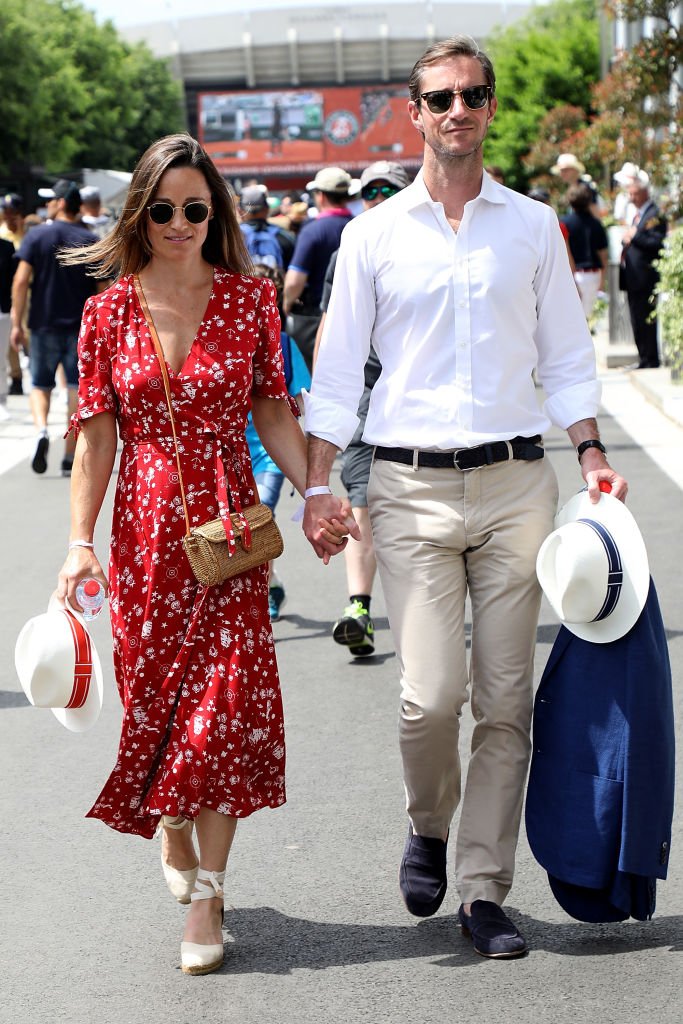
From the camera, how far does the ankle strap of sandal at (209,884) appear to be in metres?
3.98

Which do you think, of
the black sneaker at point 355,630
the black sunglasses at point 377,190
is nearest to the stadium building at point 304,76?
the black sunglasses at point 377,190

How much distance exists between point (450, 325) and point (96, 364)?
841 millimetres

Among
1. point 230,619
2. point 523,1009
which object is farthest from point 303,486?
point 523,1009

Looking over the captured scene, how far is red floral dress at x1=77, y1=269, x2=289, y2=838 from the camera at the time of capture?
398cm

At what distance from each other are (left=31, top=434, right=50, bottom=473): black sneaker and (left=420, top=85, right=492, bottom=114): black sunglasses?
8.77 meters

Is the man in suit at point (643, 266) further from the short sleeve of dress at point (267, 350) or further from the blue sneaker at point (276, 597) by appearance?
the short sleeve of dress at point (267, 350)

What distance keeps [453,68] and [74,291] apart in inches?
351

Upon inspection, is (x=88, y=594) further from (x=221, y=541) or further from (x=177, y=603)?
(x=221, y=541)

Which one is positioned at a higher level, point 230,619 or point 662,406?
point 230,619

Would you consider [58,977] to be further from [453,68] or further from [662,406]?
[662,406]

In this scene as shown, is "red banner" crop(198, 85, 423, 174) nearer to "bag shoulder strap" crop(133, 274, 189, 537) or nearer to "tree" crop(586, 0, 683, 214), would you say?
"tree" crop(586, 0, 683, 214)

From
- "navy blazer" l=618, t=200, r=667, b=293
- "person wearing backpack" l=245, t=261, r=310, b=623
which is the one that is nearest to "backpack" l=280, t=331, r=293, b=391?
"person wearing backpack" l=245, t=261, r=310, b=623

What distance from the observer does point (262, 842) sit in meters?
4.85

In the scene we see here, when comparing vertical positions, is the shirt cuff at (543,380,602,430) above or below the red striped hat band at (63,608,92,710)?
above
